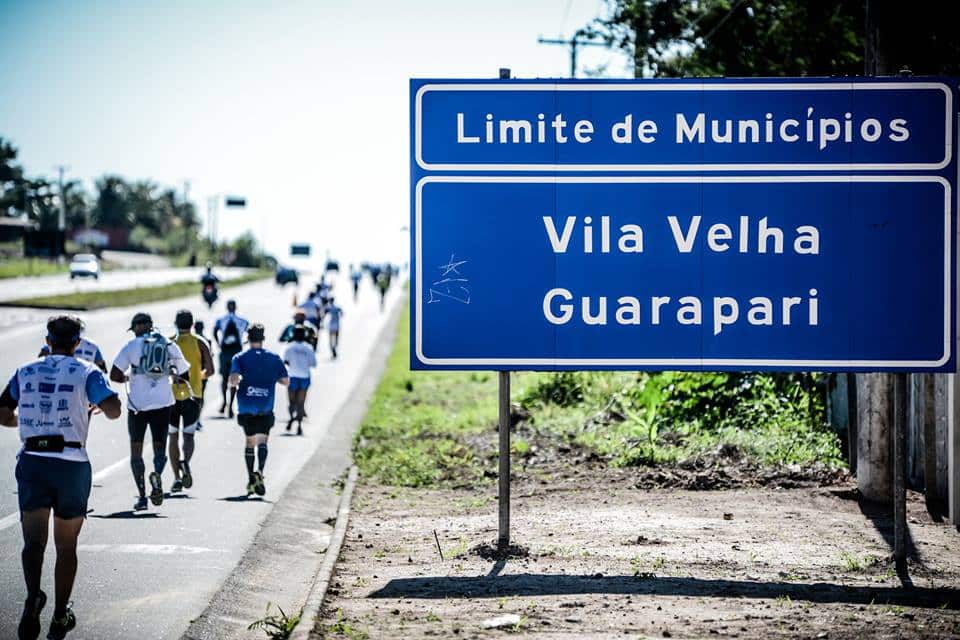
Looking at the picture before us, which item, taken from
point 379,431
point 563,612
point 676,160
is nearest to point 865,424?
point 676,160

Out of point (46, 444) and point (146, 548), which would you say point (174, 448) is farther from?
point (46, 444)

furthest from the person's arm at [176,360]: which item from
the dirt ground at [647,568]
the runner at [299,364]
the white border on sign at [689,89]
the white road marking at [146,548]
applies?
the runner at [299,364]

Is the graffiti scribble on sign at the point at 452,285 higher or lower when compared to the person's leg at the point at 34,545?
higher

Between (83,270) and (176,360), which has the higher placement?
(83,270)

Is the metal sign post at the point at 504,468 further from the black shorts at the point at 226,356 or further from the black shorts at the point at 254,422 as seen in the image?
the black shorts at the point at 226,356

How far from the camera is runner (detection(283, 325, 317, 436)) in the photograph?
63.0ft

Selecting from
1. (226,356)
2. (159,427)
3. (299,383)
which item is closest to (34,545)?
(159,427)

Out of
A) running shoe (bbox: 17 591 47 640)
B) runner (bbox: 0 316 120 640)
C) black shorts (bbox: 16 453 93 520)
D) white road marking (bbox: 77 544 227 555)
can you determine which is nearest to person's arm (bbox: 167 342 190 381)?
white road marking (bbox: 77 544 227 555)

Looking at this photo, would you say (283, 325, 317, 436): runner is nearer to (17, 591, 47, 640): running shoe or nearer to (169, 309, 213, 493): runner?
(169, 309, 213, 493): runner

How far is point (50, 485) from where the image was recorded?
7770 mm

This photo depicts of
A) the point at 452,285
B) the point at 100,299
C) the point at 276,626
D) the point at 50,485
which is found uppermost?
the point at 100,299

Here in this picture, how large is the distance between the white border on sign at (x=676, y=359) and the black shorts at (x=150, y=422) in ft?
10.8

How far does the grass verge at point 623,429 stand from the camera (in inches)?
610

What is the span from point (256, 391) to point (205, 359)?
90 centimetres
